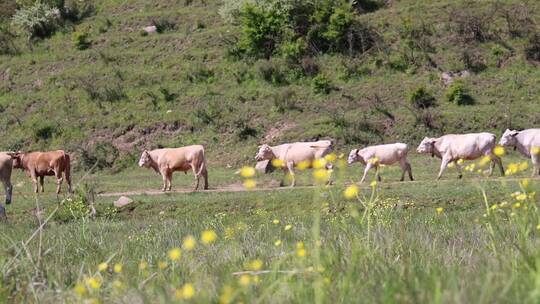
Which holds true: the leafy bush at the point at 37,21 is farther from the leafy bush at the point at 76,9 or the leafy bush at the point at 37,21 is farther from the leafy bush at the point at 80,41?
the leafy bush at the point at 80,41

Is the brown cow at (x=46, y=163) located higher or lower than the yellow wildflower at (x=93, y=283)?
lower

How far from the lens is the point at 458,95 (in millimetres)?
30531

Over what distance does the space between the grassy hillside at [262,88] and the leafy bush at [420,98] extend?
36 centimetres

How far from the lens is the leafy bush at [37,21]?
44719mm

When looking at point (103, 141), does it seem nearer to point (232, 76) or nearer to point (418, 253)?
point (232, 76)

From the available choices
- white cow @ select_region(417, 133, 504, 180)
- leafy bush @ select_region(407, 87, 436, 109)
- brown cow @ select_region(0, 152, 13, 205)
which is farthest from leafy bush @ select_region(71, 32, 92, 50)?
white cow @ select_region(417, 133, 504, 180)

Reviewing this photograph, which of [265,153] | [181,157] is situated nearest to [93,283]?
[181,157]

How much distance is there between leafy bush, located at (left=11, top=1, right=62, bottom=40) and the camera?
44.7 meters

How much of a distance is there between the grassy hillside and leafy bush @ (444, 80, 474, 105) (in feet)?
1.24

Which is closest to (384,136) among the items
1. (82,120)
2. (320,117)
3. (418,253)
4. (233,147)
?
(320,117)

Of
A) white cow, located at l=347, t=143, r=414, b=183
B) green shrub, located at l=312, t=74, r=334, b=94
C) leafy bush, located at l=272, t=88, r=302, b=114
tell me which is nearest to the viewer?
→ white cow, located at l=347, t=143, r=414, b=183

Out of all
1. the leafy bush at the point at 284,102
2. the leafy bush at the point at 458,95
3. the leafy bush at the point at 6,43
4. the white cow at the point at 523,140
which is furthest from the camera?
the leafy bush at the point at 6,43

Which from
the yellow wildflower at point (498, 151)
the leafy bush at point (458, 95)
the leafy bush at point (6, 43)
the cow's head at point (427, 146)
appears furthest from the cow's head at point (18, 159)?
the yellow wildflower at point (498, 151)

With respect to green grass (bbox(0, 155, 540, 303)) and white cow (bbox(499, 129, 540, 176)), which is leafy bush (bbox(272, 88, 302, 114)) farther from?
green grass (bbox(0, 155, 540, 303))
